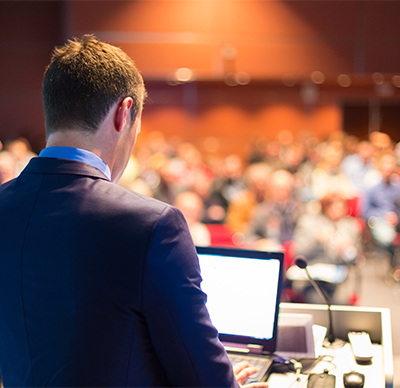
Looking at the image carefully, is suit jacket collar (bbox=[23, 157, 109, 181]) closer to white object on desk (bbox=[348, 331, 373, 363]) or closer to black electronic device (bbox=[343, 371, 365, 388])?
black electronic device (bbox=[343, 371, 365, 388])

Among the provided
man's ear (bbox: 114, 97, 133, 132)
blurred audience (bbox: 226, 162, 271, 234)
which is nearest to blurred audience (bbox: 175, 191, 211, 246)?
blurred audience (bbox: 226, 162, 271, 234)

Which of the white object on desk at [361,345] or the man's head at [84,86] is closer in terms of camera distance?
the man's head at [84,86]

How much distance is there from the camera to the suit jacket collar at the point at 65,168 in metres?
0.84

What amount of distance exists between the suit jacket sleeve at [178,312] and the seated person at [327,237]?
2.80 metres

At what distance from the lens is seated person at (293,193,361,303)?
12.2 ft

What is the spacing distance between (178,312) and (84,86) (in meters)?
0.47

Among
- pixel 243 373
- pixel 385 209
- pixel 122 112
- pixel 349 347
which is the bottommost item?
pixel 349 347

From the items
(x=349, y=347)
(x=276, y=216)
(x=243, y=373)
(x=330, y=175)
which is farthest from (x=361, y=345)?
(x=330, y=175)

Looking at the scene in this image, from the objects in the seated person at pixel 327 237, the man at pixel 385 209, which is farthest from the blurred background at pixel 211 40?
the seated person at pixel 327 237

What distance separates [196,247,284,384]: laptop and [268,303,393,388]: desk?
119mm

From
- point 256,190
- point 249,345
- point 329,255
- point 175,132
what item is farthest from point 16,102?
point 249,345

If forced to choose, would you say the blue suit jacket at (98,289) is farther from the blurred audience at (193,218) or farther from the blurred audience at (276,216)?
the blurred audience at (276,216)

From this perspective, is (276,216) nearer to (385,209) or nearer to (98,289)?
(385,209)

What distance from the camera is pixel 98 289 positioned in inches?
30.1
